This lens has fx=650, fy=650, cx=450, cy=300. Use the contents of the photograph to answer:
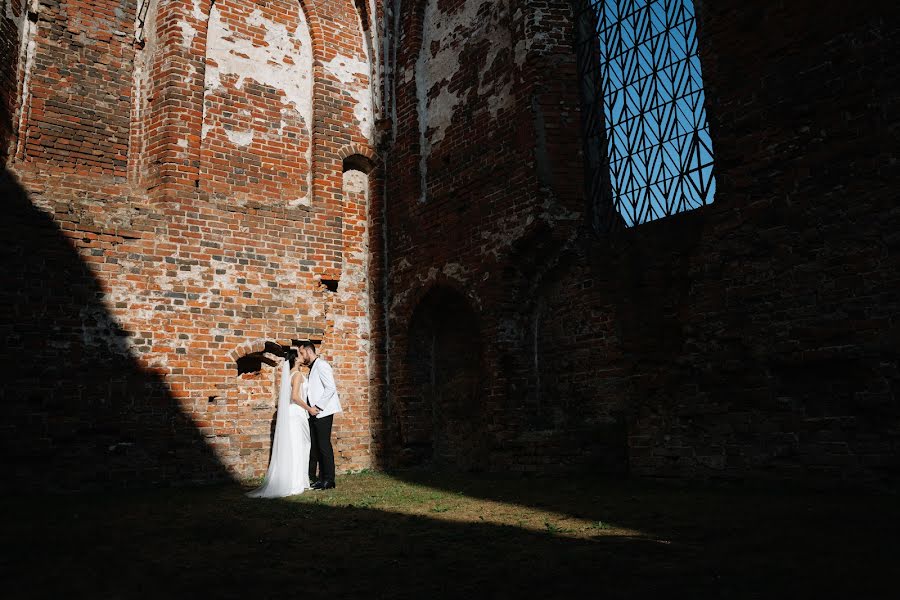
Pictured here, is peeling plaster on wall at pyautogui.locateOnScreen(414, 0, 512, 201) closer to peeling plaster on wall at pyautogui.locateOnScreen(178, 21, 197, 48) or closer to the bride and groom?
peeling plaster on wall at pyautogui.locateOnScreen(178, 21, 197, 48)

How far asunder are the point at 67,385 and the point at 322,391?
2818 mm

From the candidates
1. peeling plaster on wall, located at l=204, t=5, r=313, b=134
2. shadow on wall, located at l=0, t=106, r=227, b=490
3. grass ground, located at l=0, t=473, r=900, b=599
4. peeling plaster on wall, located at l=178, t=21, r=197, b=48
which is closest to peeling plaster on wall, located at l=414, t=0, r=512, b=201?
peeling plaster on wall, located at l=204, t=5, r=313, b=134

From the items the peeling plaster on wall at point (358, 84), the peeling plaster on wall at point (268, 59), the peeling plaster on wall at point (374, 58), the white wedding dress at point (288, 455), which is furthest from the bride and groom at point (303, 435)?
the peeling plaster on wall at point (374, 58)

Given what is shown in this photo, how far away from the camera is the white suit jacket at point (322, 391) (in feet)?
22.9

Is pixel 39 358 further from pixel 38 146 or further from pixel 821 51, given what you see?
pixel 821 51

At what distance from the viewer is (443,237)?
880cm

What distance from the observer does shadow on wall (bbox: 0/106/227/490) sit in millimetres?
6918

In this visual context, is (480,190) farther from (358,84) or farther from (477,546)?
(477,546)

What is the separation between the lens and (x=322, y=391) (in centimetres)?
706


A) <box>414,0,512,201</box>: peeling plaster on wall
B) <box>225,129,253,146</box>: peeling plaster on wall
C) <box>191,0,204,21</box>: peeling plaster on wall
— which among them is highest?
<box>191,0,204,21</box>: peeling plaster on wall

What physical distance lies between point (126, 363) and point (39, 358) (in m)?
0.85

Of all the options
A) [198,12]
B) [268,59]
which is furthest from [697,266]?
[198,12]

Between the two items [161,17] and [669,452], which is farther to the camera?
[161,17]

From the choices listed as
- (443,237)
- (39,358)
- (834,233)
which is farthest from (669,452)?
(39,358)
